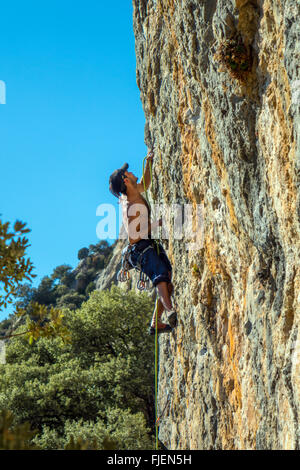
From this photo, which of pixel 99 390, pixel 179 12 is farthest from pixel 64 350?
pixel 179 12

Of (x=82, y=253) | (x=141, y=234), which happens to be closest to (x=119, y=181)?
(x=141, y=234)

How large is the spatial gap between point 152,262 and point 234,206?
202cm

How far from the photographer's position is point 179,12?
289 inches

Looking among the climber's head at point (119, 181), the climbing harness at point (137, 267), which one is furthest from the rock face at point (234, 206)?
the climber's head at point (119, 181)

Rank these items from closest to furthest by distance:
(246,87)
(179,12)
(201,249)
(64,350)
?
1. (246,87)
2. (179,12)
3. (201,249)
4. (64,350)

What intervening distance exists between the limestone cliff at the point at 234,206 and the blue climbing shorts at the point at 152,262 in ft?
1.88

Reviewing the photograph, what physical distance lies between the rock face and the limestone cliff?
0.05 feet

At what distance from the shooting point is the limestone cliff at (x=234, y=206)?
4715 mm

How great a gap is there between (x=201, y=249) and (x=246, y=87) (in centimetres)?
298

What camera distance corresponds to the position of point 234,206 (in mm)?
6164

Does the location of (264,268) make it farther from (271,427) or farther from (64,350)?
(64,350)

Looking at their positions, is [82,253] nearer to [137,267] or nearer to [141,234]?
[137,267]

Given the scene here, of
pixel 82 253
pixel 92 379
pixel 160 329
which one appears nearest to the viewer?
pixel 160 329

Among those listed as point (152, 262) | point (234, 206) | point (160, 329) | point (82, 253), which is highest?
point (82, 253)
